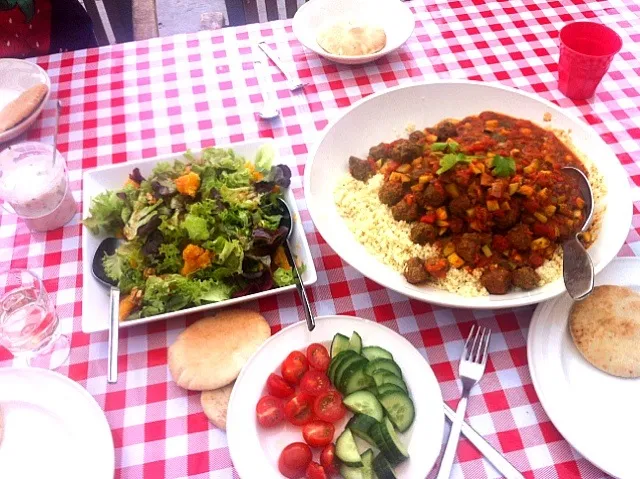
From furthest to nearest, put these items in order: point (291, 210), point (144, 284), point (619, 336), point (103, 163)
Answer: point (103, 163) < point (291, 210) < point (144, 284) < point (619, 336)

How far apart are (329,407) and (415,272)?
1.73 feet

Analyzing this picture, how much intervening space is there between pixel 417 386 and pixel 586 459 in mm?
511

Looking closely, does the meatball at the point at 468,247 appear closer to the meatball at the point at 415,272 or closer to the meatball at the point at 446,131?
the meatball at the point at 415,272

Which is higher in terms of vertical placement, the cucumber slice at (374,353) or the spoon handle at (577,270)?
the spoon handle at (577,270)

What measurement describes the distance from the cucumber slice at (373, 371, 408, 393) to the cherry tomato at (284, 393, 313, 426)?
0.68 ft

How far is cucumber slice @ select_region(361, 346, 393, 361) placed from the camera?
5.33 ft

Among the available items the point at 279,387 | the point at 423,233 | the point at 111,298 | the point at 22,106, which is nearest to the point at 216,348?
the point at 279,387

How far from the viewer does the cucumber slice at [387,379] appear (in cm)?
155

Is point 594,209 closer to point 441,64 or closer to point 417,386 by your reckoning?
point 417,386

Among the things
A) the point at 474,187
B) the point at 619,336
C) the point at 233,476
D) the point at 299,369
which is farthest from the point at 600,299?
the point at 233,476

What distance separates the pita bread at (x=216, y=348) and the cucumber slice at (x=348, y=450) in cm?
42

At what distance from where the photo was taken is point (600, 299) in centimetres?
174

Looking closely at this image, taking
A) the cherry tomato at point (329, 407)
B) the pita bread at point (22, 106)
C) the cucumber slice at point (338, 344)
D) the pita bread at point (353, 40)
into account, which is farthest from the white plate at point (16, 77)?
the cherry tomato at point (329, 407)

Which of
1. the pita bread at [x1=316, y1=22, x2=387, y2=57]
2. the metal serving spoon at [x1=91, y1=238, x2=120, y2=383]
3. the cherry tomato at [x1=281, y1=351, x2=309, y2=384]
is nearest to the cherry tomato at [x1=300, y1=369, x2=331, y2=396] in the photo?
the cherry tomato at [x1=281, y1=351, x2=309, y2=384]
